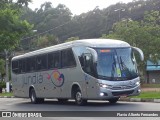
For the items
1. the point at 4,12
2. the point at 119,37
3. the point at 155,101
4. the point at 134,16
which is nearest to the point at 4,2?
the point at 4,12

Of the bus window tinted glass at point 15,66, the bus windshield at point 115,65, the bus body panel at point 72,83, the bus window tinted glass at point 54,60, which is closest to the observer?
the bus body panel at point 72,83

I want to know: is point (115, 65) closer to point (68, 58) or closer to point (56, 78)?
point (68, 58)

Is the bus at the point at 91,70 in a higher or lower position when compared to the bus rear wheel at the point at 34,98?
higher

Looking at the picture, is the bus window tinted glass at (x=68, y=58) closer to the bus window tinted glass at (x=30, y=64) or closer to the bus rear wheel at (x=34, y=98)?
the bus window tinted glass at (x=30, y=64)

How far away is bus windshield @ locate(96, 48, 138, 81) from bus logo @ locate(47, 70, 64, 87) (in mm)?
3712

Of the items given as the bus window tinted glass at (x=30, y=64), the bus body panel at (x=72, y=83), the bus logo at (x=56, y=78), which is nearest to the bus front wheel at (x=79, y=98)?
the bus body panel at (x=72, y=83)

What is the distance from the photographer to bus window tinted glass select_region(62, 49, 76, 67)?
67.7ft

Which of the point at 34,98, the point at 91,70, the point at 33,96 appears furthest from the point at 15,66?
the point at 91,70

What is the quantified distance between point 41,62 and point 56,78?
2383 mm

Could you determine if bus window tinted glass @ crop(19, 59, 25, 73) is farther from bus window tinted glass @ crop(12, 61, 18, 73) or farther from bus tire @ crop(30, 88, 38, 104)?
bus tire @ crop(30, 88, 38, 104)

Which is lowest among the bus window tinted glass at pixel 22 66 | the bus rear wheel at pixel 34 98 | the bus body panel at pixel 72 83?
the bus rear wheel at pixel 34 98

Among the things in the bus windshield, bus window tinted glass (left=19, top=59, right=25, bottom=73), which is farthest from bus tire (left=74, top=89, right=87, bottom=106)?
bus window tinted glass (left=19, top=59, right=25, bottom=73)

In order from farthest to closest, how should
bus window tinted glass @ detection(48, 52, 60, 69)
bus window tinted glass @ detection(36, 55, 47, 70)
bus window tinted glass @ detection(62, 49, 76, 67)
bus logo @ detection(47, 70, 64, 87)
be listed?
bus window tinted glass @ detection(36, 55, 47, 70) → bus window tinted glass @ detection(48, 52, 60, 69) → bus logo @ detection(47, 70, 64, 87) → bus window tinted glass @ detection(62, 49, 76, 67)

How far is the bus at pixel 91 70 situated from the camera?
18547 mm
